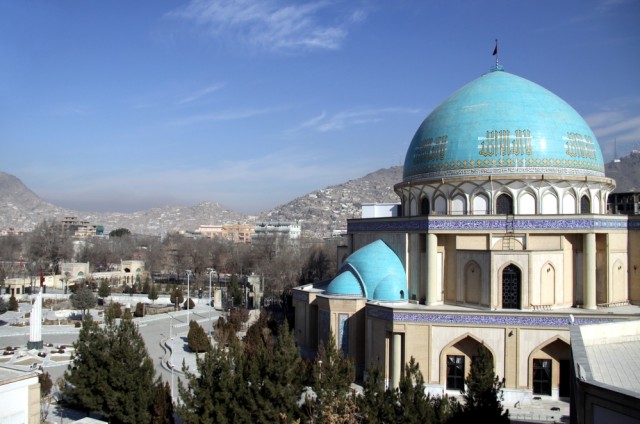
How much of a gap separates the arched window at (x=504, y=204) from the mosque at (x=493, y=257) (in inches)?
1.5

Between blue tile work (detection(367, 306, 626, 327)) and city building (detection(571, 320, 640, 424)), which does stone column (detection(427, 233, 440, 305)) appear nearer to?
blue tile work (detection(367, 306, 626, 327))

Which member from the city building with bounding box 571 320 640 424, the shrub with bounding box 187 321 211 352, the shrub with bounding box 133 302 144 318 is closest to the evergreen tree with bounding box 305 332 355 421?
the city building with bounding box 571 320 640 424

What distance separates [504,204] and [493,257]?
2872mm

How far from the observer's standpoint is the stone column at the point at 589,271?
763 inches

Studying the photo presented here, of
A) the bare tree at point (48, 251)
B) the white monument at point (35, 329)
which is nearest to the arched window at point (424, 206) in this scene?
the white monument at point (35, 329)

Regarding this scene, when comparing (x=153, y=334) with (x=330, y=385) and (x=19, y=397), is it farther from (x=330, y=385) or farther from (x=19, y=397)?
(x=330, y=385)

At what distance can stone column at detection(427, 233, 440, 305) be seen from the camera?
66.3ft

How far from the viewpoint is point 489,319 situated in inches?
719

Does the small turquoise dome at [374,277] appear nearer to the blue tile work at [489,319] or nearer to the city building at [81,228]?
the blue tile work at [489,319]

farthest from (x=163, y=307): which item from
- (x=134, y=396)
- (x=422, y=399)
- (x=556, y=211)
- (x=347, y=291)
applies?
(x=422, y=399)

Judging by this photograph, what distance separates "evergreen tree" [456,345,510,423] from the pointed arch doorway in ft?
18.6

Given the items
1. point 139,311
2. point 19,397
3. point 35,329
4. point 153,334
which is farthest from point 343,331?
point 139,311

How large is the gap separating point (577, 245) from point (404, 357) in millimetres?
7371

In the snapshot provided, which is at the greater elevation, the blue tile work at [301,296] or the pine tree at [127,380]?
the blue tile work at [301,296]
